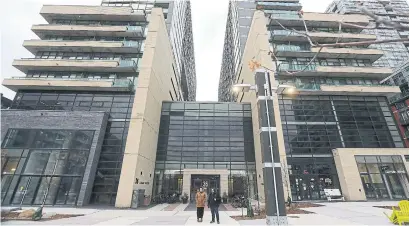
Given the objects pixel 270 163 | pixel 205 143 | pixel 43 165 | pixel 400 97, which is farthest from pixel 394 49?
pixel 43 165

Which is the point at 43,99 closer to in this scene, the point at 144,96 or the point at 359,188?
the point at 144,96

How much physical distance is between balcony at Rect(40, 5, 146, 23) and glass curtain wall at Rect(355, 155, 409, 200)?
1413 inches

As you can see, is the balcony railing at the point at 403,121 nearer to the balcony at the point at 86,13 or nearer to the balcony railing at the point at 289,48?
the balcony railing at the point at 289,48

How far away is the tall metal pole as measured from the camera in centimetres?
907

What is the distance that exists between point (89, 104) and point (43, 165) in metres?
8.83

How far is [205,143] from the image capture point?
28.9 m

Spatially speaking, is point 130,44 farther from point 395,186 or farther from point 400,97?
point 400,97

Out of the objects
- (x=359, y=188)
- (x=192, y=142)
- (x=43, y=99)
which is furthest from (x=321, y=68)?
(x=43, y=99)

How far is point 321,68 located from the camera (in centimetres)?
2981

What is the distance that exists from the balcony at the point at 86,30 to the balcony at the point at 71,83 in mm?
8411

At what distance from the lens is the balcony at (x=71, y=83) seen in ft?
88.7

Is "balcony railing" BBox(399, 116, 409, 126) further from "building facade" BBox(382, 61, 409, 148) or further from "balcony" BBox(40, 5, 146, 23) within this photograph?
"balcony" BBox(40, 5, 146, 23)

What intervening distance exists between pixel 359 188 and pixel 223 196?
48.0ft

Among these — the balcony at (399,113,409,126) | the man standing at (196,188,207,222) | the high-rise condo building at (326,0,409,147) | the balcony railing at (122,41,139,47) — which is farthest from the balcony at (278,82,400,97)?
the balcony railing at (122,41,139,47)
